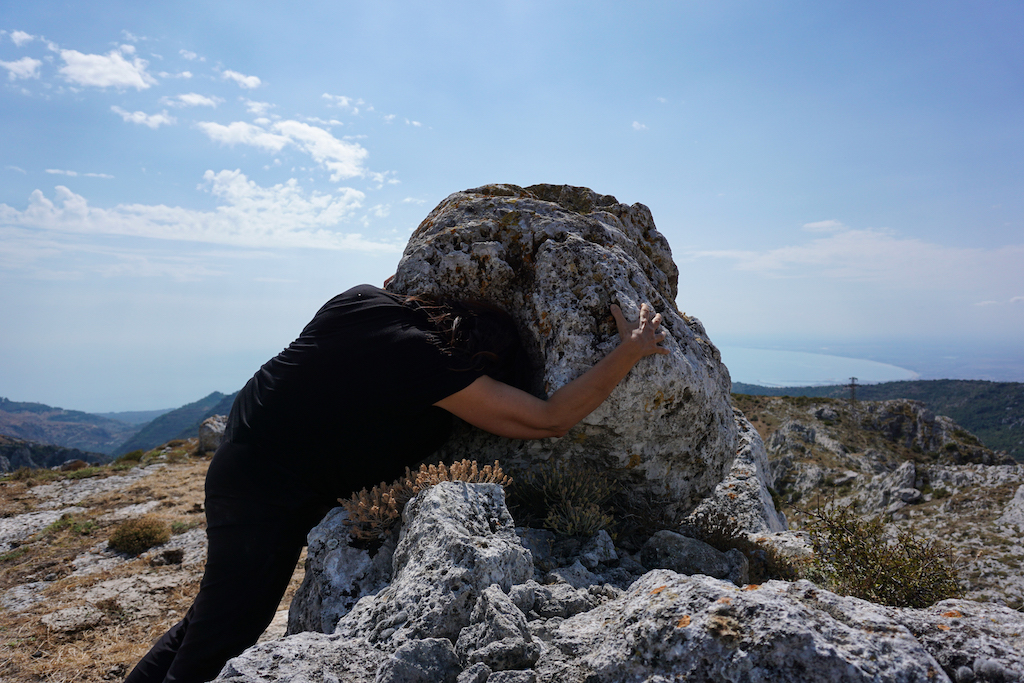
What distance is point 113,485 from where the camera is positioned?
18453 mm

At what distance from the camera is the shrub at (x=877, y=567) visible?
4391 mm

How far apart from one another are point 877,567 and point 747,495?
10.1ft

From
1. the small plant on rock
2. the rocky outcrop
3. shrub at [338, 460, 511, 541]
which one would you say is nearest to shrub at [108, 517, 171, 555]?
shrub at [338, 460, 511, 541]

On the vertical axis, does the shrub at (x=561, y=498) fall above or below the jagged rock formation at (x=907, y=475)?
above

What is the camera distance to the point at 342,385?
11.0 ft

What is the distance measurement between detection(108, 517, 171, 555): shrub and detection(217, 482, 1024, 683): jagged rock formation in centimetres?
1153

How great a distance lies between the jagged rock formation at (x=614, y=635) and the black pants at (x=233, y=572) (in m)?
0.89

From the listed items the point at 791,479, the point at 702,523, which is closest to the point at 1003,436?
the point at 791,479

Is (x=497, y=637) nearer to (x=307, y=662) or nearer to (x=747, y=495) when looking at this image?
(x=307, y=662)

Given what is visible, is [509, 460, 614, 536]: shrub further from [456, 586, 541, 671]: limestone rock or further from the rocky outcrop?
the rocky outcrop

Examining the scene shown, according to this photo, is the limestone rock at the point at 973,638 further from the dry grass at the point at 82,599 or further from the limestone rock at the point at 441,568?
the dry grass at the point at 82,599

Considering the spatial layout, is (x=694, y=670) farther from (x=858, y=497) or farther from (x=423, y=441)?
(x=858, y=497)

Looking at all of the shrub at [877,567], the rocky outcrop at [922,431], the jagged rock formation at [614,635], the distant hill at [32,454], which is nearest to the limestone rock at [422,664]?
the jagged rock formation at [614,635]

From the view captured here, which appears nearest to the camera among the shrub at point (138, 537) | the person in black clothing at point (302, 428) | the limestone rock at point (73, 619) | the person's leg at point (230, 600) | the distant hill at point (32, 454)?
the person's leg at point (230, 600)
